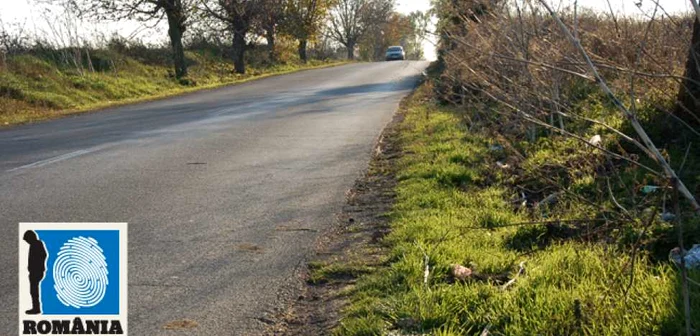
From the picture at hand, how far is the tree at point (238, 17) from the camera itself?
1351 inches

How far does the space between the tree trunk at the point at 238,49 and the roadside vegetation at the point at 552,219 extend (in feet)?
89.2

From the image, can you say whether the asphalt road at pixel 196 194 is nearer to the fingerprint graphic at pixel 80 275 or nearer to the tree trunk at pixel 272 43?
the fingerprint graphic at pixel 80 275

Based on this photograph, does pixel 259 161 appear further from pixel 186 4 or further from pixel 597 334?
pixel 186 4

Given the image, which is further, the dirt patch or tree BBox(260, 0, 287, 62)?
tree BBox(260, 0, 287, 62)

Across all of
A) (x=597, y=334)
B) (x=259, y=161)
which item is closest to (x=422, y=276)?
(x=597, y=334)

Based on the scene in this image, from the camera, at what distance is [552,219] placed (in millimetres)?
5602

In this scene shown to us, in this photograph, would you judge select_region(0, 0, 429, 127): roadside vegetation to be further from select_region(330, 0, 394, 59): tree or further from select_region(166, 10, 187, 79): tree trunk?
select_region(330, 0, 394, 59): tree

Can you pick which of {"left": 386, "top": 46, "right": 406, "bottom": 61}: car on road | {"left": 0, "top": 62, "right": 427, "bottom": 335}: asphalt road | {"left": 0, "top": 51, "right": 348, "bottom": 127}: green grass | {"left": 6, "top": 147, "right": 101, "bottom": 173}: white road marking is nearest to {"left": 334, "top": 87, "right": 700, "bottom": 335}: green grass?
{"left": 0, "top": 62, "right": 427, "bottom": 335}: asphalt road

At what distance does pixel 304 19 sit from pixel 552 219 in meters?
43.4

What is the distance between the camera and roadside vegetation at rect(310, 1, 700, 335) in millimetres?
3680

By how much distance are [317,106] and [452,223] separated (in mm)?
12729

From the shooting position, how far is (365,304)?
4348mm

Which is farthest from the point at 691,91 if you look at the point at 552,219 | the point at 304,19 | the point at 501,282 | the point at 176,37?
the point at 304,19

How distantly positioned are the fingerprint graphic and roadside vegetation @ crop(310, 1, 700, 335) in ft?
4.84
